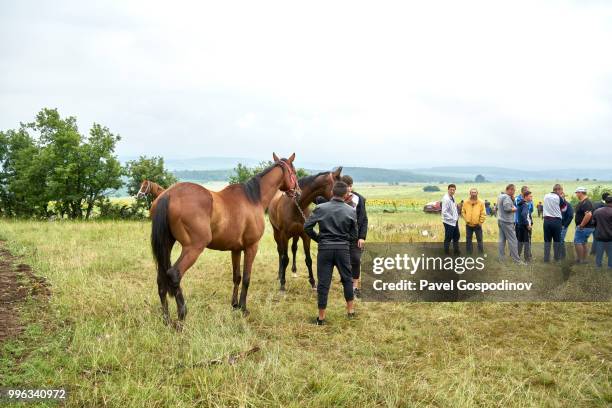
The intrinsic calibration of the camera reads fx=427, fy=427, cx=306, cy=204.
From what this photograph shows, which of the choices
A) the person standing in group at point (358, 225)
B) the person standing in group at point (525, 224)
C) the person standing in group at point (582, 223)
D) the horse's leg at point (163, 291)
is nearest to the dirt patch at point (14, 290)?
the horse's leg at point (163, 291)

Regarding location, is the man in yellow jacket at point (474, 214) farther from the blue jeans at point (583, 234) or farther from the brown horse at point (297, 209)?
the brown horse at point (297, 209)

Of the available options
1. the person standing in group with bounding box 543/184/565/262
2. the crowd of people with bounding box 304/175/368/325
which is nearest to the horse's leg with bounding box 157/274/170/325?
the crowd of people with bounding box 304/175/368/325

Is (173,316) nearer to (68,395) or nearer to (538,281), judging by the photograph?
(68,395)

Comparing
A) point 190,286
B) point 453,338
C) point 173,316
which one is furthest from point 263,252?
point 453,338

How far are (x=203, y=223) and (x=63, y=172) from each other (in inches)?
975

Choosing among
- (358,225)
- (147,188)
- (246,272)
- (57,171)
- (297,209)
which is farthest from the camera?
(57,171)

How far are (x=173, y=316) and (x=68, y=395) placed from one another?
2557 mm

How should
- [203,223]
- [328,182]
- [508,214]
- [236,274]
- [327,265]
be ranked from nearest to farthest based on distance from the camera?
[203,223] < [327,265] < [236,274] < [328,182] < [508,214]

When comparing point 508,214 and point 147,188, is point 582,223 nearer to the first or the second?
point 508,214

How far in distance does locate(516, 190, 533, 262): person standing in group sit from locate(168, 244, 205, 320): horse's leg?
876 centimetres

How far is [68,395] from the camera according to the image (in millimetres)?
3779

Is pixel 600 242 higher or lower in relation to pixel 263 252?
higher

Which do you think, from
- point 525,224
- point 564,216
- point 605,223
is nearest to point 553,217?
point 525,224

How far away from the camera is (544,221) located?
35.3 ft
